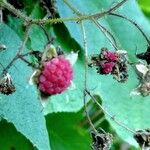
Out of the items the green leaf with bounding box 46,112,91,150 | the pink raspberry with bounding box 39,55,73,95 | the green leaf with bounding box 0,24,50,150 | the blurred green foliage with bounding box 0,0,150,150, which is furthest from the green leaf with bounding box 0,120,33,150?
the pink raspberry with bounding box 39,55,73,95

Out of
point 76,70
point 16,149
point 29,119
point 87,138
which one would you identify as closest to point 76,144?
point 87,138

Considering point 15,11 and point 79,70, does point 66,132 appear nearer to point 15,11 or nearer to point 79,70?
point 79,70

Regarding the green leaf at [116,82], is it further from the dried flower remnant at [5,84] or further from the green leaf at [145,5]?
the dried flower remnant at [5,84]

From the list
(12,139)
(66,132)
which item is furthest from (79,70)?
(66,132)

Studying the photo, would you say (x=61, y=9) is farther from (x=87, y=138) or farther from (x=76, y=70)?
(x=87, y=138)

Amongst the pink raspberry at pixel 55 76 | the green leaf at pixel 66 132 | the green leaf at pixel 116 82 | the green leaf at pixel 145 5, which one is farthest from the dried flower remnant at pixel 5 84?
the green leaf at pixel 145 5
